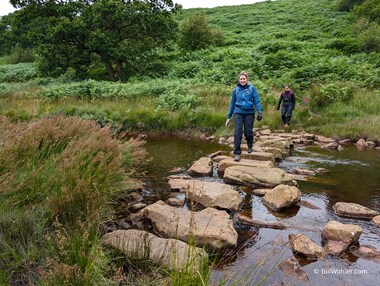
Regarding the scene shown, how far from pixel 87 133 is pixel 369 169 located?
6.49 metres

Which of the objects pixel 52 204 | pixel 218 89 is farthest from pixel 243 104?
pixel 218 89

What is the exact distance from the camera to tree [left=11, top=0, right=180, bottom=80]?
2055cm

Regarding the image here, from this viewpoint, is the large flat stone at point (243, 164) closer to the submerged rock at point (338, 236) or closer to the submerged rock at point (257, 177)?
the submerged rock at point (257, 177)

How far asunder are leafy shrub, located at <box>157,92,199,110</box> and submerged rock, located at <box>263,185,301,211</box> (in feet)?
28.9

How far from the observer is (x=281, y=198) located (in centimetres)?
542

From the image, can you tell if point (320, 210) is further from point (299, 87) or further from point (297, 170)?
point (299, 87)

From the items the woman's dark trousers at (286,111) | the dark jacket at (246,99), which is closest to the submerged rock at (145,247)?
the dark jacket at (246,99)

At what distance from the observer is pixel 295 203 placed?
18.5 ft

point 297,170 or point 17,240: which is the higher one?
point 17,240

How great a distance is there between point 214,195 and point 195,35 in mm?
25439

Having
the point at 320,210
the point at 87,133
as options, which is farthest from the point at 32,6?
the point at 320,210

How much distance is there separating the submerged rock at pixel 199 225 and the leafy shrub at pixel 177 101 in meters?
9.53

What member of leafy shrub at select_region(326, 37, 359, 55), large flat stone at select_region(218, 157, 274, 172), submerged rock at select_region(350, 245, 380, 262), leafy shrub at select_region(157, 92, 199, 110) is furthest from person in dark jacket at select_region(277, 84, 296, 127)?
leafy shrub at select_region(326, 37, 359, 55)

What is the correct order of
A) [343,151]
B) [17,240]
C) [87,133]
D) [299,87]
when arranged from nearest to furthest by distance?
[17,240], [87,133], [343,151], [299,87]
